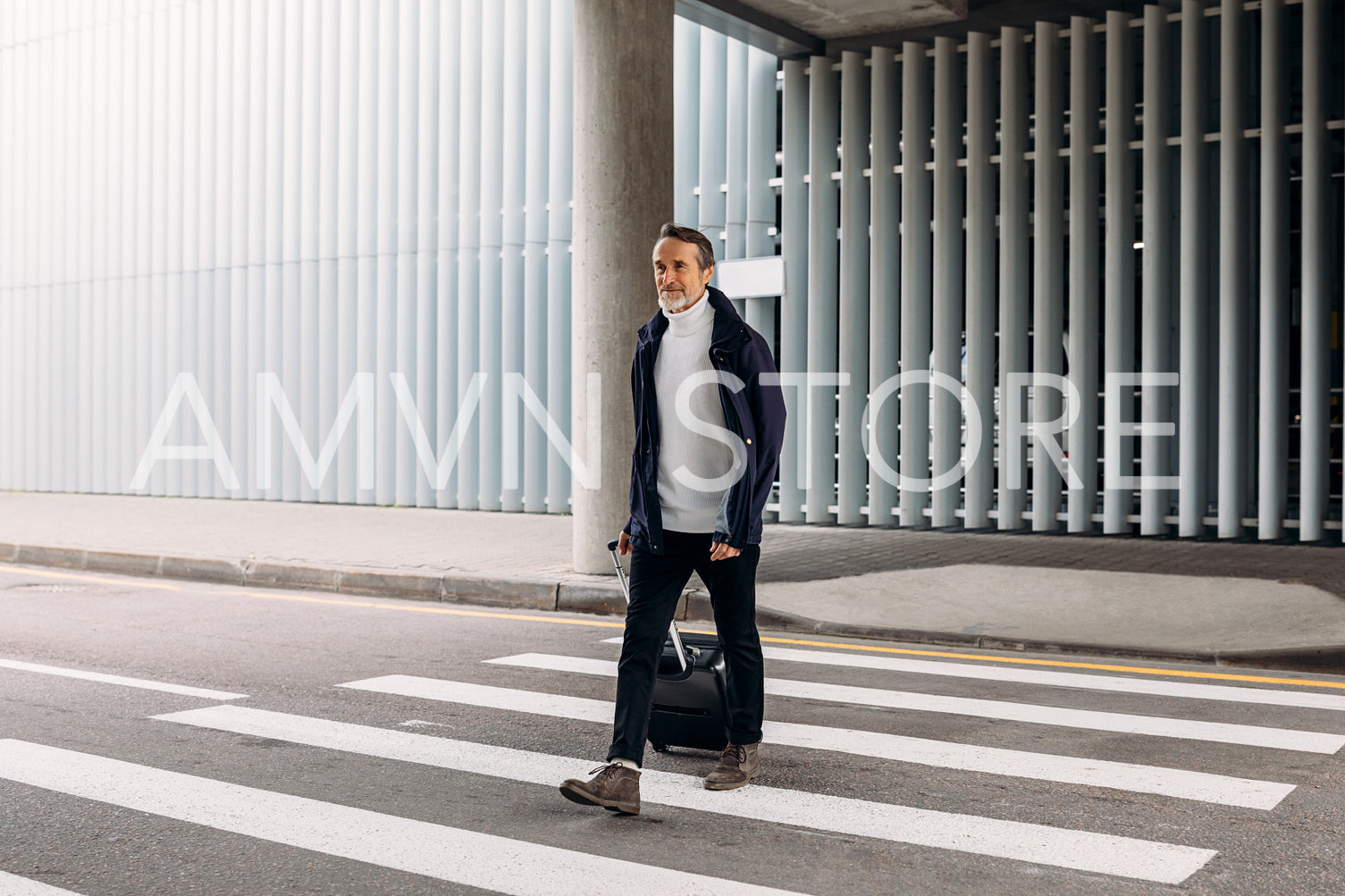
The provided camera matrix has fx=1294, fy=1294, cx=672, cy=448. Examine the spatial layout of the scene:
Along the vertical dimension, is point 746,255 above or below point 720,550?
above

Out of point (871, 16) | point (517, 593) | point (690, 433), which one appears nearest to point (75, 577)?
point (517, 593)

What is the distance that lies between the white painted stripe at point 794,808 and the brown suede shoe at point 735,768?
0.12 feet

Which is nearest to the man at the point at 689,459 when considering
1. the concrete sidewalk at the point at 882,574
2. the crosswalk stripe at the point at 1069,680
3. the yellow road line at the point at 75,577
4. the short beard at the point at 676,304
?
the short beard at the point at 676,304

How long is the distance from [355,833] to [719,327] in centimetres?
211

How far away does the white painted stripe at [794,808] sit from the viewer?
3.97 m

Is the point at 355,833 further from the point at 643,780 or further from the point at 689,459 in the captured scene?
the point at 689,459

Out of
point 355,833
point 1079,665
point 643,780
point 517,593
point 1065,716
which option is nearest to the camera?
point 355,833

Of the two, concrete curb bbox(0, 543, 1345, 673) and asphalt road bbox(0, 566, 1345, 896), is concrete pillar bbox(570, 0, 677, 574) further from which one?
asphalt road bbox(0, 566, 1345, 896)

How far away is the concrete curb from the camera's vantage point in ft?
23.8

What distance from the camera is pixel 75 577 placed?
11547mm

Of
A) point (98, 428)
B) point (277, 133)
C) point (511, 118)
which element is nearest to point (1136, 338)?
point (511, 118)

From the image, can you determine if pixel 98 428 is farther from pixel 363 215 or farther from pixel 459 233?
pixel 459 233

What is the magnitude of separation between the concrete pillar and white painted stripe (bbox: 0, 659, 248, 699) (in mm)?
3879

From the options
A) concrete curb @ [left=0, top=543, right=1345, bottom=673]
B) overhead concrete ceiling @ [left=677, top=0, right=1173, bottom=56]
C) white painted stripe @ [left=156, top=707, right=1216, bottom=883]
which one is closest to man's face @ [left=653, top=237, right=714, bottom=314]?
white painted stripe @ [left=156, top=707, right=1216, bottom=883]
